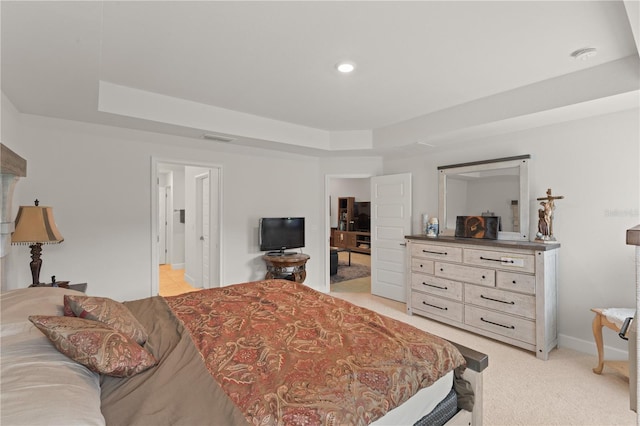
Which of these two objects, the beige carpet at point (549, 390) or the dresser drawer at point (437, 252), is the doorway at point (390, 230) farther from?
the beige carpet at point (549, 390)

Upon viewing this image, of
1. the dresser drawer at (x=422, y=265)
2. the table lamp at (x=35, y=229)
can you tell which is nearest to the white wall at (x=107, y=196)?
the table lamp at (x=35, y=229)

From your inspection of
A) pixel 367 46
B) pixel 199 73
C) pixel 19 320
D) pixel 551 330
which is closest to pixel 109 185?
pixel 199 73

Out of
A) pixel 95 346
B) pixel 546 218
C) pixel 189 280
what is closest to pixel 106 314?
pixel 95 346

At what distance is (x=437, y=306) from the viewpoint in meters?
3.77

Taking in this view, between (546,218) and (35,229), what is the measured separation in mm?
4696

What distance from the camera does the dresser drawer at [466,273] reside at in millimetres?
3281

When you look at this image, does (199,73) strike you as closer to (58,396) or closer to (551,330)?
(58,396)

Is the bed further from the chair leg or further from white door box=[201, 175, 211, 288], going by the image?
white door box=[201, 175, 211, 288]

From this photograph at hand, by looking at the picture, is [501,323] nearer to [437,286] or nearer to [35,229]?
[437,286]

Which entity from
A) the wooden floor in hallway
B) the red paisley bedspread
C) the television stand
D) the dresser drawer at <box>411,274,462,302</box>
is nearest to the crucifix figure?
the dresser drawer at <box>411,274,462,302</box>

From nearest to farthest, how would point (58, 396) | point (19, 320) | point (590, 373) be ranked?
point (58, 396), point (19, 320), point (590, 373)

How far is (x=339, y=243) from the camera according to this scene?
9.75 metres

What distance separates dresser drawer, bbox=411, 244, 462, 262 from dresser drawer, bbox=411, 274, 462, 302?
261 millimetres

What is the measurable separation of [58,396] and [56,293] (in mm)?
1182
